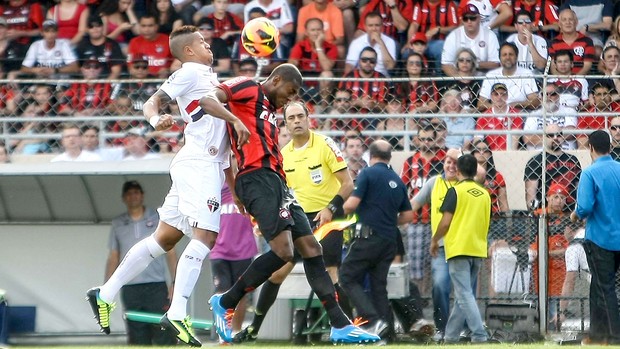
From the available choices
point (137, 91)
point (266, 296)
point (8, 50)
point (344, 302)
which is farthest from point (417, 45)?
point (266, 296)

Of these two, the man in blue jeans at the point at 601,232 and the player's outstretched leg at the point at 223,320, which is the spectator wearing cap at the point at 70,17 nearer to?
the man in blue jeans at the point at 601,232

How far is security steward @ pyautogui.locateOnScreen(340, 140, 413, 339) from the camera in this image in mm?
11383

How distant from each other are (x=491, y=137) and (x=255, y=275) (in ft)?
16.1

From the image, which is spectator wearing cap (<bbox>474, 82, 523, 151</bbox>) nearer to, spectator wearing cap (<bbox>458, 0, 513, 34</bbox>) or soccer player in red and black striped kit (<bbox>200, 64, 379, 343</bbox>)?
spectator wearing cap (<bbox>458, 0, 513, 34</bbox>)

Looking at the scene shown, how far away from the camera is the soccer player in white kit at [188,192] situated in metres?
8.30

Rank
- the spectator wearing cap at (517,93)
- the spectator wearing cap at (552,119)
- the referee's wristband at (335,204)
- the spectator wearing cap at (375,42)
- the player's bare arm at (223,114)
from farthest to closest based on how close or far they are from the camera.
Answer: the spectator wearing cap at (375,42) < the spectator wearing cap at (517,93) < the spectator wearing cap at (552,119) < the referee's wristband at (335,204) < the player's bare arm at (223,114)

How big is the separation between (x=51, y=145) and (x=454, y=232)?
16.4ft

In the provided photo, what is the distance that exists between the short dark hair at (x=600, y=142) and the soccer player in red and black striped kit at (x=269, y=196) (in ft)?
10.4

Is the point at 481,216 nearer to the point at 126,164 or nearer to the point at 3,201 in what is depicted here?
the point at 126,164

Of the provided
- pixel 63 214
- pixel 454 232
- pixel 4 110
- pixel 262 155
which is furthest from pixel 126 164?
pixel 262 155

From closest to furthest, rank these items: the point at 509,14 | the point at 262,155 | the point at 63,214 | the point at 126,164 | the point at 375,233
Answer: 1. the point at 262,155
2. the point at 375,233
3. the point at 126,164
4. the point at 63,214
5. the point at 509,14

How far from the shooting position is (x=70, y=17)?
16594 mm

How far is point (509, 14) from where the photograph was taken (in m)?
15.6

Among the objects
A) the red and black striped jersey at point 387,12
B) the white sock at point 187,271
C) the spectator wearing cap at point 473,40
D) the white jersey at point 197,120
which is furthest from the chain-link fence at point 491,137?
the white sock at point 187,271
